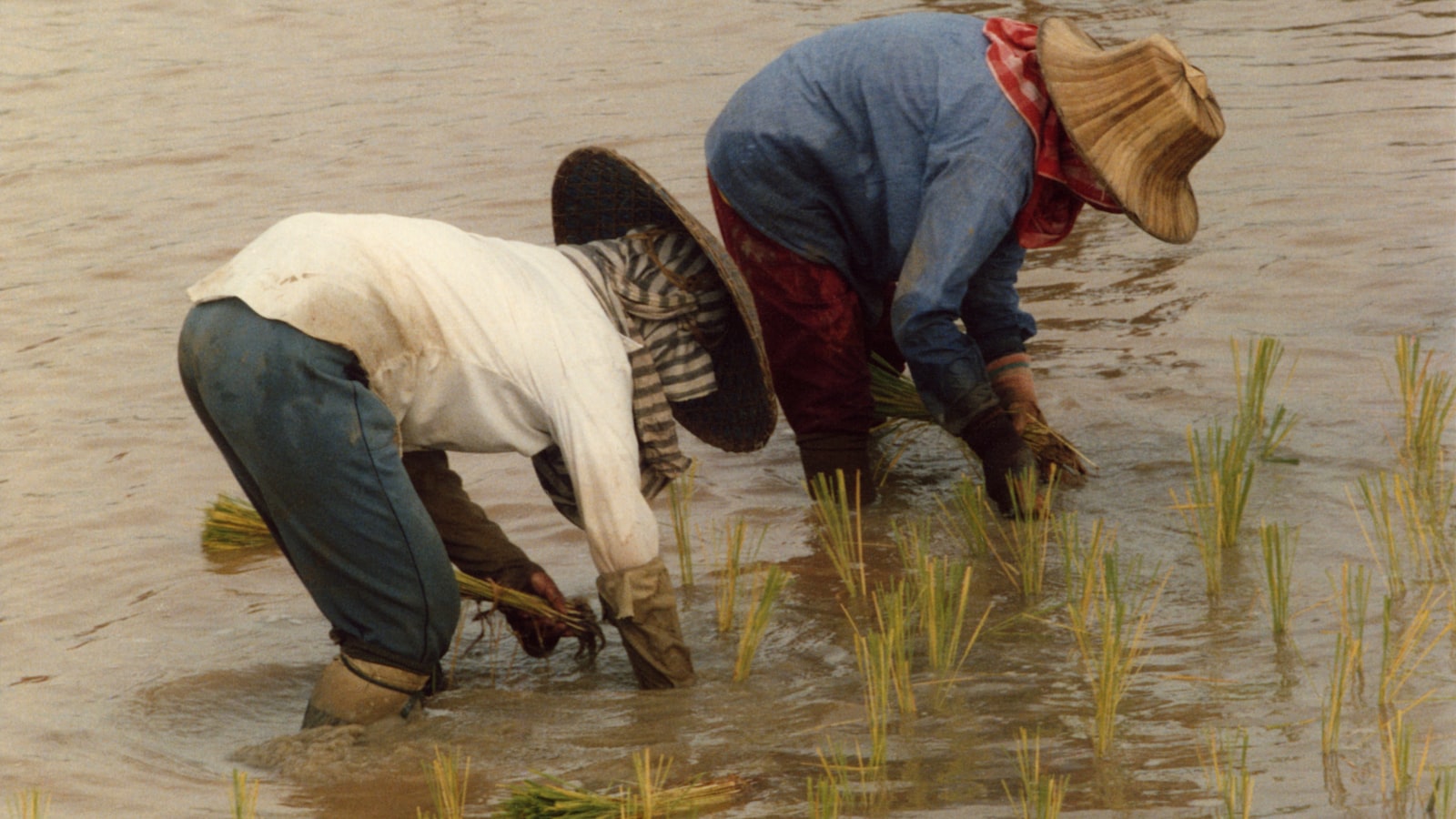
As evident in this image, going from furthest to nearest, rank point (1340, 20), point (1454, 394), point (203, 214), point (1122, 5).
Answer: point (1122, 5)
point (1340, 20)
point (203, 214)
point (1454, 394)

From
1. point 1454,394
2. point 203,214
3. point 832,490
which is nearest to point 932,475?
point 832,490

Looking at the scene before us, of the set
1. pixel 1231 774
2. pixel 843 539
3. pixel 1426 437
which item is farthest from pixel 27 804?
pixel 1426 437

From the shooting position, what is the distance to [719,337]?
3.68 m

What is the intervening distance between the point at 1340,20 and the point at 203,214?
21.9 ft

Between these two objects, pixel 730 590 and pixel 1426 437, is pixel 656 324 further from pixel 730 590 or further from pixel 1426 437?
pixel 1426 437

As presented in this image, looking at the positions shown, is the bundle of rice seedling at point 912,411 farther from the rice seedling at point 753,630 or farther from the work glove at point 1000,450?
the rice seedling at point 753,630

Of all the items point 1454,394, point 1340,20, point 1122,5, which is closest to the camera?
point 1454,394

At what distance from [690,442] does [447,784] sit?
111 inches

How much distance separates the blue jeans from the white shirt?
61 millimetres

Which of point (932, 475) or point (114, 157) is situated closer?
point (932, 475)

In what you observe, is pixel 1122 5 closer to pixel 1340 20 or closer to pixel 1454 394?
pixel 1340 20

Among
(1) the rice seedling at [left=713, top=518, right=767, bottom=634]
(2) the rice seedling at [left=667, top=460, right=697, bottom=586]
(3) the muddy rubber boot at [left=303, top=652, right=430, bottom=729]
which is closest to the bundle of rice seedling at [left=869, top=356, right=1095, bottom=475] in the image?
(2) the rice seedling at [left=667, top=460, right=697, bottom=586]

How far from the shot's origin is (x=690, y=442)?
5.82 metres

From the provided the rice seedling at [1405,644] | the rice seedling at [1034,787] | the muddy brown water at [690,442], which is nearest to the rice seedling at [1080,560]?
the muddy brown water at [690,442]
